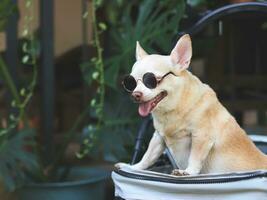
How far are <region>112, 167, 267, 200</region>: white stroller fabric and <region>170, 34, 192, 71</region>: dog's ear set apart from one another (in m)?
0.28

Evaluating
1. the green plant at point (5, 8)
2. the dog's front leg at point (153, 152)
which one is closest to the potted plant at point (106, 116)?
the green plant at point (5, 8)

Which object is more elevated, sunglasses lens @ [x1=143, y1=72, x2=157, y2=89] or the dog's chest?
sunglasses lens @ [x1=143, y1=72, x2=157, y2=89]

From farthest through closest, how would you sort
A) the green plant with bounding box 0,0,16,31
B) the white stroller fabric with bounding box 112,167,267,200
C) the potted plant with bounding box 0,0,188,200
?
the potted plant with bounding box 0,0,188,200, the green plant with bounding box 0,0,16,31, the white stroller fabric with bounding box 112,167,267,200

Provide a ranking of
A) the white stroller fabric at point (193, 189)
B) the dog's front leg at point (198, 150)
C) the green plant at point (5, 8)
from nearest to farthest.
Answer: the white stroller fabric at point (193, 189) → the dog's front leg at point (198, 150) → the green plant at point (5, 8)

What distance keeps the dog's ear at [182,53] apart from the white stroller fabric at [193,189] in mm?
281

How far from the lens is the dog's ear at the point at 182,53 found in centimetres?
157

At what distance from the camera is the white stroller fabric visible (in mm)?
1453

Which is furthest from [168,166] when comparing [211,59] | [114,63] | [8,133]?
[211,59]

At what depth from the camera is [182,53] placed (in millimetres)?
1585

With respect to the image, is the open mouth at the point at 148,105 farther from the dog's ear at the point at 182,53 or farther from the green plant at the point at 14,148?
the green plant at the point at 14,148

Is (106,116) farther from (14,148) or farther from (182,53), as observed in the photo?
(182,53)

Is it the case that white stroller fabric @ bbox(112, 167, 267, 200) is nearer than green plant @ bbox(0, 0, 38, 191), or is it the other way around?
white stroller fabric @ bbox(112, 167, 267, 200)

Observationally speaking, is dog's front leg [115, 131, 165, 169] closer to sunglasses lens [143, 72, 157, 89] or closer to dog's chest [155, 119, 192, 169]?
dog's chest [155, 119, 192, 169]

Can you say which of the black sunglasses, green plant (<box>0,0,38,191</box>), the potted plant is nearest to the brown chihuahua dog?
the black sunglasses
